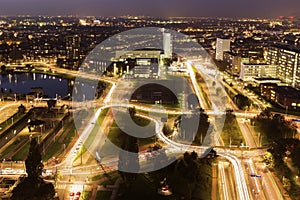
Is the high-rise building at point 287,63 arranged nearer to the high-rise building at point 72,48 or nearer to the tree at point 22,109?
the tree at point 22,109

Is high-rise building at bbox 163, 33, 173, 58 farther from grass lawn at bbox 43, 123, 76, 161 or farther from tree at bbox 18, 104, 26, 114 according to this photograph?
grass lawn at bbox 43, 123, 76, 161

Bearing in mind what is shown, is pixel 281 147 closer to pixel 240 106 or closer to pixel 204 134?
pixel 204 134

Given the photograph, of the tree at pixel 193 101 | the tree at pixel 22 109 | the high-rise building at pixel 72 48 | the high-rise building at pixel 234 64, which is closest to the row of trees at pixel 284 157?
the tree at pixel 193 101

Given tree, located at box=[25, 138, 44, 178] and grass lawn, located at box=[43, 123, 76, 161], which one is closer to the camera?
tree, located at box=[25, 138, 44, 178]

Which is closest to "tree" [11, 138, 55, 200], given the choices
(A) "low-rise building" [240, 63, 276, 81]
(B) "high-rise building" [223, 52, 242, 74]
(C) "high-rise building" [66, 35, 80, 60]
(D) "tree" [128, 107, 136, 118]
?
(D) "tree" [128, 107, 136, 118]

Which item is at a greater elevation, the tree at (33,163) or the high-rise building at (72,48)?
the high-rise building at (72,48)

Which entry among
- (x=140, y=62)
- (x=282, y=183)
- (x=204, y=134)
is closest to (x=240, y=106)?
(x=204, y=134)

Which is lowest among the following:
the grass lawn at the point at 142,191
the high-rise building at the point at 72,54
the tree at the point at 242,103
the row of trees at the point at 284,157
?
the grass lawn at the point at 142,191

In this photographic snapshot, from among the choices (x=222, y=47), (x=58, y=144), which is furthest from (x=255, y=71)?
(x=58, y=144)

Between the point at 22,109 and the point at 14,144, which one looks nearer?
the point at 14,144

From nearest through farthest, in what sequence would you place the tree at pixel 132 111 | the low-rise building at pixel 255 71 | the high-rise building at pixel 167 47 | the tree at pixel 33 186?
the tree at pixel 33 186 < the tree at pixel 132 111 < the low-rise building at pixel 255 71 < the high-rise building at pixel 167 47

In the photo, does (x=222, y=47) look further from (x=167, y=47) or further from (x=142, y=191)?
(x=142, y=191)
